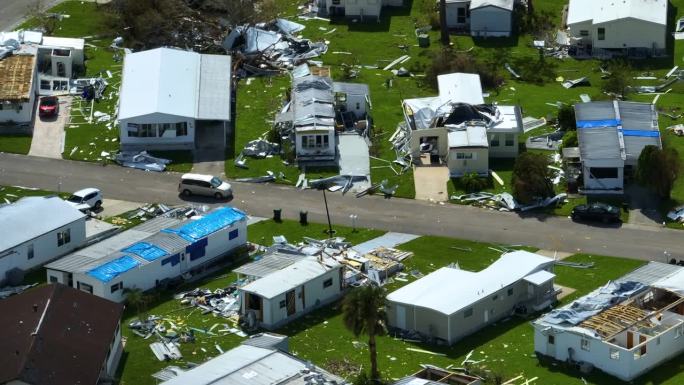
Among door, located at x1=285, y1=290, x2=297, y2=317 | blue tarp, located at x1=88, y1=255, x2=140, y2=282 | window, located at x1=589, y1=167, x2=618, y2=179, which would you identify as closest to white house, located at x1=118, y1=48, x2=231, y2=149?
Result: blue tarp, located at x1=88, y1=255, x2=140, y2=282

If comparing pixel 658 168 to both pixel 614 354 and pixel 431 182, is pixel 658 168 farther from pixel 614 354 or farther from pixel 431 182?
pixel 614 354

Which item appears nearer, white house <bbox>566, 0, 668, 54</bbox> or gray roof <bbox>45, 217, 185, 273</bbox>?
gray roof <bbox>45, 217, 185, 273</bbox>

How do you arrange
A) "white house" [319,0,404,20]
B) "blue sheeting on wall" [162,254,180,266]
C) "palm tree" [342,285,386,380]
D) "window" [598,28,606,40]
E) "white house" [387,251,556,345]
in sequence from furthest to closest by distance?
"white house" [319,0,404,20] < "window" [598,28,606,40] < "blue sheeting on wall" [162,254,180,266] < "white house" [387,251,556,345] < "palm tree" [342,285,386,380]

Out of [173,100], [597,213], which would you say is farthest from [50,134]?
[597,213]

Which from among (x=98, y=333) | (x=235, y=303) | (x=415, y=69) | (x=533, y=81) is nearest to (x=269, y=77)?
(x=415, y=69)

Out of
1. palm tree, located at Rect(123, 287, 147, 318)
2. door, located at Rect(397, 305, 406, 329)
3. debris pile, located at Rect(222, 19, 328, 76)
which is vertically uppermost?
debris pile, located at Rect(222, 19, 328, 76)

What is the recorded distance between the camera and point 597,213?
119 meters

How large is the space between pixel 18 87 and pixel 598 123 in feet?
141


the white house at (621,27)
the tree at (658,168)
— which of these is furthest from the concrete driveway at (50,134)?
A: the white house at (621,27)

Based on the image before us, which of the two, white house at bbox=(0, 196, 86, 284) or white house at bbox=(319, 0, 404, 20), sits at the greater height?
white house at bbox=(319, 0, 404, 20)

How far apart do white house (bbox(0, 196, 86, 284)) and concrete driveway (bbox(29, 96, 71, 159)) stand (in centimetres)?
1368

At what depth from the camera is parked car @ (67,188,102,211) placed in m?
121

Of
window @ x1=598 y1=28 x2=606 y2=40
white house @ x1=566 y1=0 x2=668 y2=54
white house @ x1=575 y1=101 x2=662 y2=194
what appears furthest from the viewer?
window @ x1=598 y1=28 x2=606 y2=40

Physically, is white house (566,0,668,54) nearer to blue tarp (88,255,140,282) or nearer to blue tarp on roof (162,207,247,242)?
blue tarp on roof (162,207,247,242)
